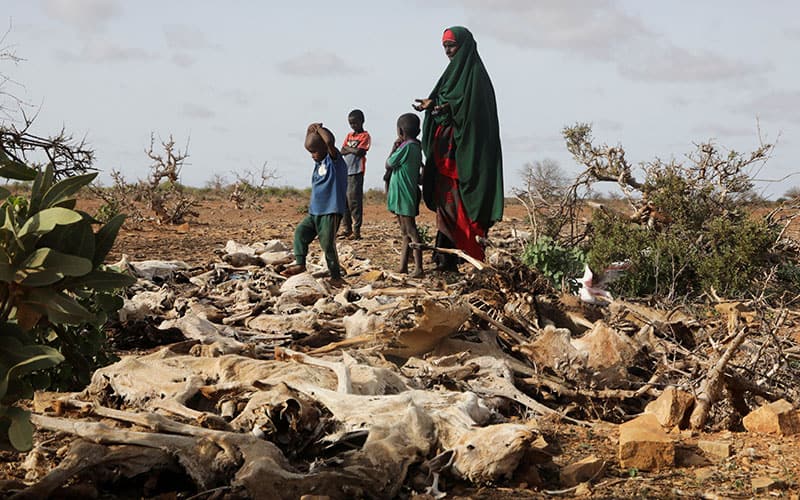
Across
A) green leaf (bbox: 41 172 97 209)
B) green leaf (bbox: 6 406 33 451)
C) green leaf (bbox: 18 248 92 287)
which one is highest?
green leaf (bbox: 41 172 97 209)

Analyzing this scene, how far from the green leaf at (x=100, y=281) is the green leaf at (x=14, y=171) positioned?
0.36m

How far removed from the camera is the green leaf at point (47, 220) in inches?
87.1

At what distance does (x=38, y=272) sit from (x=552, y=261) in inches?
220

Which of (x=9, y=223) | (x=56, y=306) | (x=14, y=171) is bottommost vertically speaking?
(x=56, y=306)

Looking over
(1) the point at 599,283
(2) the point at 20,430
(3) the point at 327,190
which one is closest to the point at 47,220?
(2) the point at 20,430

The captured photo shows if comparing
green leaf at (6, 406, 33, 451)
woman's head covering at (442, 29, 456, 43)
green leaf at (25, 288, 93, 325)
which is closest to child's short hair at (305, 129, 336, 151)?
woman's head covering at (442, 29, 456, 43)

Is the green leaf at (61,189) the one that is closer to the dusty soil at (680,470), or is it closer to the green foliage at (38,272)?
the green foliage at (38,272)

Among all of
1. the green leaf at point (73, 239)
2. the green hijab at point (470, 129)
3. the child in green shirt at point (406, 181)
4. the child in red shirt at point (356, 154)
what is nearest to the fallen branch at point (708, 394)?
the green leaf at point (73, 239)

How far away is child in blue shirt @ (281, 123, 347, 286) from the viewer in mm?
7418

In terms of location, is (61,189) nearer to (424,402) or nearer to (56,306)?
(56,306)

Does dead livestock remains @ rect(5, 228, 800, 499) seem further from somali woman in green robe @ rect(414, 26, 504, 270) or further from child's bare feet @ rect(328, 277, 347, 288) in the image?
somali woman in green robe @ rect(414, 26, 504, 270)

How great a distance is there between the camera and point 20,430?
2.27 metres

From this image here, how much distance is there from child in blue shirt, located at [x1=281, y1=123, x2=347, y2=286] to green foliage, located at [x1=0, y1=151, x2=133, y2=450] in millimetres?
4811

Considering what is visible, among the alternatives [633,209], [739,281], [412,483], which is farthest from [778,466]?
[633,209]
